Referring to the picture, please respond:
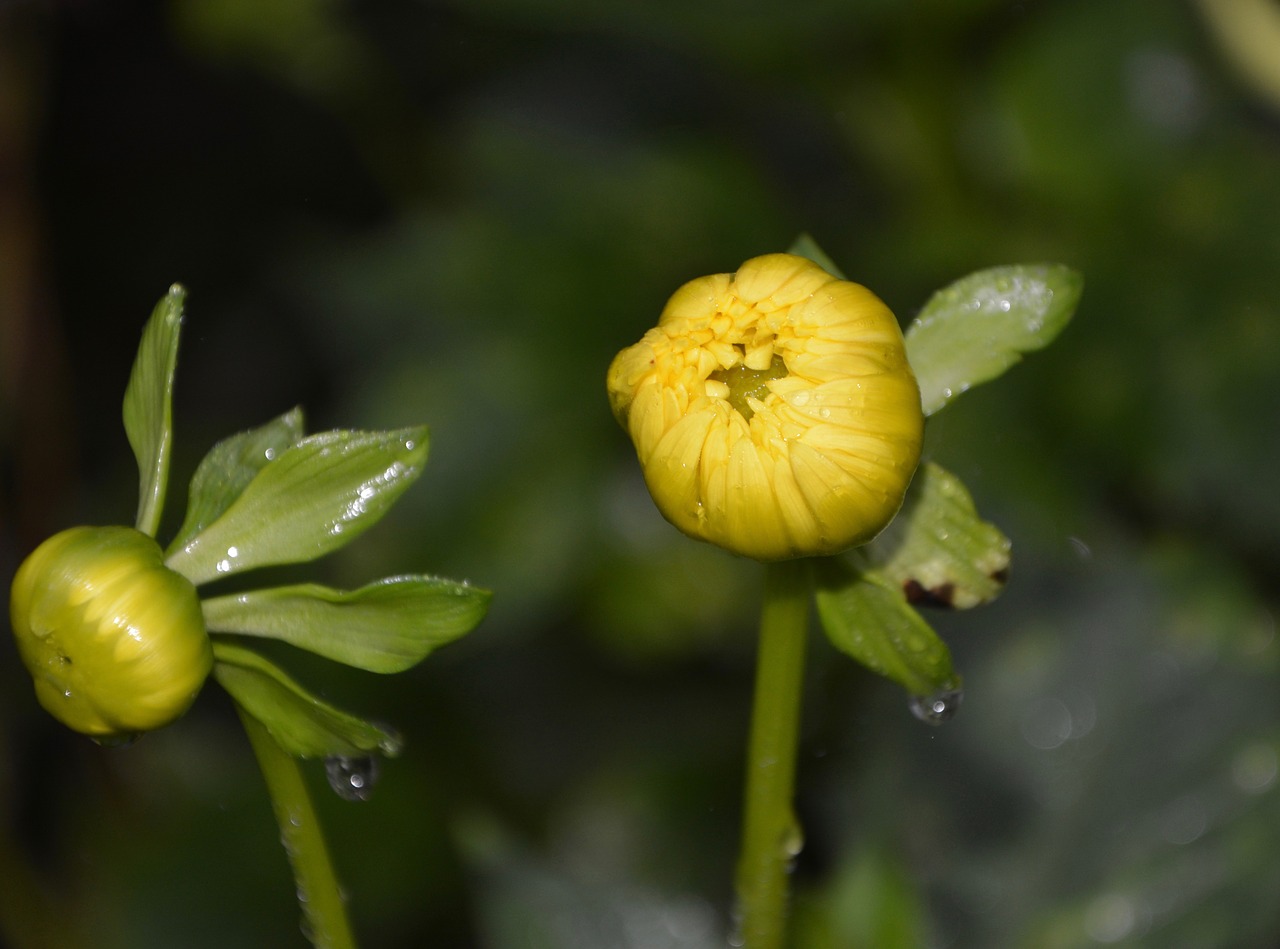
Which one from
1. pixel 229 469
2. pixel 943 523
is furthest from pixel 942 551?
pixel 229 469

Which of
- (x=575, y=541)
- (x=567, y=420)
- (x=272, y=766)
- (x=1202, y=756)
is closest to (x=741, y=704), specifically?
(x=575, y=541)

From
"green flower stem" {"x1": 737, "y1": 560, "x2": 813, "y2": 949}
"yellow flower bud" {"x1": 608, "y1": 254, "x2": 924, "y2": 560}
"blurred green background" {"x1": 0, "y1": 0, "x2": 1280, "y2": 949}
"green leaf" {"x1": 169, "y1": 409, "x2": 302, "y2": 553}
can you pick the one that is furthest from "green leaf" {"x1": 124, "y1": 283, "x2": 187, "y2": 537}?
"blurred green background" {"x1": 0, "y1": 0, "x2": 1280, "y2": 949}

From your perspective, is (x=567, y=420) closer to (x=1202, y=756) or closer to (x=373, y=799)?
(x=373, y=799)

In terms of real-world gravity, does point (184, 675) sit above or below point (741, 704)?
above

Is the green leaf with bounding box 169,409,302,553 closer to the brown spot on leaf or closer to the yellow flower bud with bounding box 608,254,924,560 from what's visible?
the yellow flower bud with bounding box 608,254,924,560

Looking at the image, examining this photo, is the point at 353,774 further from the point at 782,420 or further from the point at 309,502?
the point at 782,420
